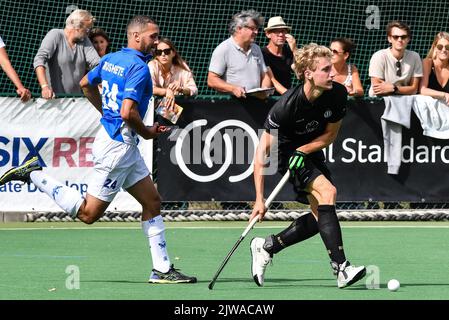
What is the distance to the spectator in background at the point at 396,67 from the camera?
13812mm

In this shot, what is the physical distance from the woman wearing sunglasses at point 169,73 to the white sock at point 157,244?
4.38 m

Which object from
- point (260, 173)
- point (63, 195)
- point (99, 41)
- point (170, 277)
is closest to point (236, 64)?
point (99, 41)

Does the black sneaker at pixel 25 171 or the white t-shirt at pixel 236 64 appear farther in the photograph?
the white t-shirt at pixel 236 64

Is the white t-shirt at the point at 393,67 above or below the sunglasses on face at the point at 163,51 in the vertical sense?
above

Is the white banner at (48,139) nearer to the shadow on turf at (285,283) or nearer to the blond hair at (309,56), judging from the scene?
the shadow on turf at (285,283)

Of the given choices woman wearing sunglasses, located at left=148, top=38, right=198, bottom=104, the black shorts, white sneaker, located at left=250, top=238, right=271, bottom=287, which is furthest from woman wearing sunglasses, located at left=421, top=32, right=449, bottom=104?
white sneaker, located at left=250, top=238, right=271, bottom=287

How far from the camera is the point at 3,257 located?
10438mm

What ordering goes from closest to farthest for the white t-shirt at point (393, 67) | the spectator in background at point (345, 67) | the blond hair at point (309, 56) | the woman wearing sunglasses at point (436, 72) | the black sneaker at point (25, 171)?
the blond hair at point (309, 56), the black sneaker at point (25, 171), the spectator in background at point (345, 67), the white t-shirt at point (393, 67), the woman wearing sunglasses at point (436, 72)

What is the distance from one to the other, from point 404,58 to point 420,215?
5.72ft

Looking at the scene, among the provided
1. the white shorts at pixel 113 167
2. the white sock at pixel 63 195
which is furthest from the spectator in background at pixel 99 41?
the white shorts at pixel 113 167

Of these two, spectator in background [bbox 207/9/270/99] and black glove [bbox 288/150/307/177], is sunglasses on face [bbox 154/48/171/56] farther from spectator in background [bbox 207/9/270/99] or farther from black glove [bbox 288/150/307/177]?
black glove [bbox 288/150/307/177]

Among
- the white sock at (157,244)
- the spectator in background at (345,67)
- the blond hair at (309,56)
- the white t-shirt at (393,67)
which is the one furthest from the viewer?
the white t-shirt at (393,67)

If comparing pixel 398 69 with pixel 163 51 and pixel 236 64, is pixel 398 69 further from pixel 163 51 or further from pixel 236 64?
pixel 163 51
